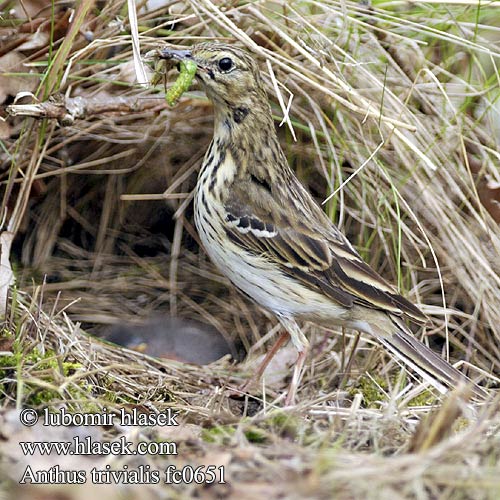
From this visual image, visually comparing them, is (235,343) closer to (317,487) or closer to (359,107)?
(359,107)

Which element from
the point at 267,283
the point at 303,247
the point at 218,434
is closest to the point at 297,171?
the point at 303,247

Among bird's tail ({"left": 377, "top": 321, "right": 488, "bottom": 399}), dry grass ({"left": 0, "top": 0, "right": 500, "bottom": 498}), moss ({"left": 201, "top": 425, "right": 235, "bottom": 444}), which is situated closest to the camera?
moss ({"left": 201, "top": 425, "right": 235, "bottom": 444})

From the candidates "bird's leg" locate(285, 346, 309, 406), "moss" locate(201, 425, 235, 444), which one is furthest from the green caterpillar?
"moss" locate(201, 425, 235, 444)

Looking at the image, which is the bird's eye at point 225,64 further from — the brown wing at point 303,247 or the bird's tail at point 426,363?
the bird's tail at point 426,363

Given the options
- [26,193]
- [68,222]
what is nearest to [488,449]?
[26,193]

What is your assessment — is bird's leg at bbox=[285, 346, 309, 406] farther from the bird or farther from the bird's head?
the bird's head

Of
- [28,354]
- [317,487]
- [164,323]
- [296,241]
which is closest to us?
[317,487]

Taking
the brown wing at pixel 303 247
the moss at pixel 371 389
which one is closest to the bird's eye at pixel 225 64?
the brown wing at pixel 303 247
